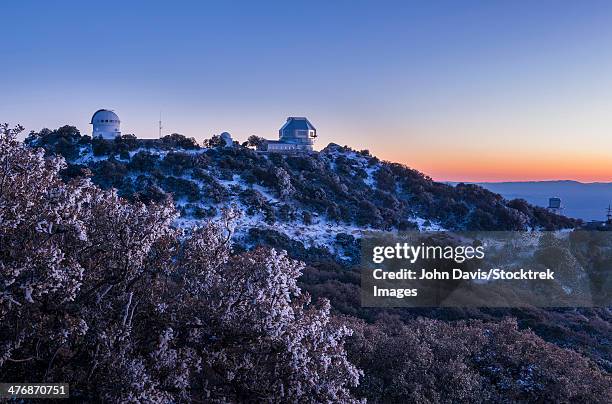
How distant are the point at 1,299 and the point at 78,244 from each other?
2.16 m

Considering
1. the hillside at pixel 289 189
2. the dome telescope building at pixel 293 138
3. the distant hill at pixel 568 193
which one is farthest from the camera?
the distant hill at pixel 568 193

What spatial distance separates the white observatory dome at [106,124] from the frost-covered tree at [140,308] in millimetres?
58959

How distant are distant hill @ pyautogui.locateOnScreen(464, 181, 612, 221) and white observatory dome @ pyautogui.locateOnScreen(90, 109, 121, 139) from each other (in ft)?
247

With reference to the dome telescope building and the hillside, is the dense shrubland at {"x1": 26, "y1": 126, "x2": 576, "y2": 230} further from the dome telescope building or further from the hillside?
the dome telescope building

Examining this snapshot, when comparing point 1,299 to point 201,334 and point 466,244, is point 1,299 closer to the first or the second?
point 201,334

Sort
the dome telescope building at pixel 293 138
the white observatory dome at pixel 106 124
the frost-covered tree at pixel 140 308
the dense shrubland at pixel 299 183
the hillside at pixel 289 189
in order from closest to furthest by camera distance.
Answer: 1. the frost-covered tree at pixel 140 308
2. the hillside at pixel 289 189
3. the dense shrubland at pixel 299 183
4. the white observatory dome at pixel 106 124
5. the dome telescope building at pixel 293 138

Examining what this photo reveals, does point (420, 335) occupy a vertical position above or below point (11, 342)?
below

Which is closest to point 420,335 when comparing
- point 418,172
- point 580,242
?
point 580,242

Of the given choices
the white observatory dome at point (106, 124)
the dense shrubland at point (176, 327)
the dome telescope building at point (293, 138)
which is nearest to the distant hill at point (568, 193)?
the dome telescope building at point (293, 138)

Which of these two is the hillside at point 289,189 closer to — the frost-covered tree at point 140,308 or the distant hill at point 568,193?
the frost-covered tree at point 140,308

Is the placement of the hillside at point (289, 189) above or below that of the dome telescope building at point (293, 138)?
below

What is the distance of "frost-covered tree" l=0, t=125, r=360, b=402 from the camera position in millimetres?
9070

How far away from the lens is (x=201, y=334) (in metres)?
11.1

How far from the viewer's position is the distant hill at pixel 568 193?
4422 inches
